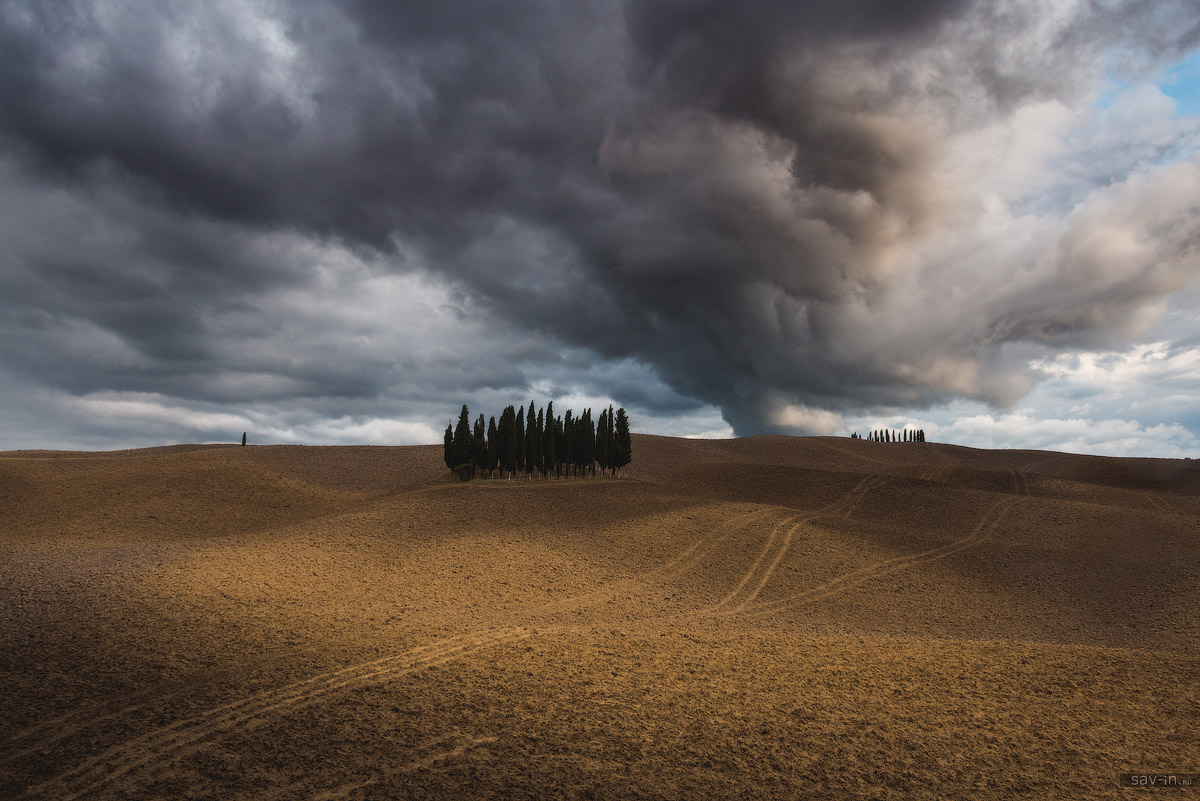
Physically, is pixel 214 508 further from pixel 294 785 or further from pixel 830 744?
pixel 830 744

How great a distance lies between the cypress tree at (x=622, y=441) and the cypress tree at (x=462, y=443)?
42.3 feet

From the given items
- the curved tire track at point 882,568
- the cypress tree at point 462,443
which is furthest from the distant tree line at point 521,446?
the curved tire track at point 882,568

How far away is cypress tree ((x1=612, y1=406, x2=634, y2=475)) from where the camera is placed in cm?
5344

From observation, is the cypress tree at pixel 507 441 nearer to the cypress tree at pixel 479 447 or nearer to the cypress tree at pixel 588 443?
the cypress tree at pixel 479 447

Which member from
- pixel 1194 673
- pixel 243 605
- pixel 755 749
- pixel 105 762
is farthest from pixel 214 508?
pixel 1194 673

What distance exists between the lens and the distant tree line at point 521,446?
47.6m

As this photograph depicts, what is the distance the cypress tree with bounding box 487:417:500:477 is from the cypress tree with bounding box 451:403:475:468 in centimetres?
137

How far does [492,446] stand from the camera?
4766 centimetres

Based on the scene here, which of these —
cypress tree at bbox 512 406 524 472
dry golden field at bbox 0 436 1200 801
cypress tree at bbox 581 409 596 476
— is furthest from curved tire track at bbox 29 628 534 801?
cypress tree at bbox 581 409 596 476

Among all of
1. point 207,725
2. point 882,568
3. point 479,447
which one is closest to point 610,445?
point 479,447

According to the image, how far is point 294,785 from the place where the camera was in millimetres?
8844

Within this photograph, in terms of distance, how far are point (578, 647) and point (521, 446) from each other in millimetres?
32583

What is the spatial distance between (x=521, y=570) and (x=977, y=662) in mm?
15999

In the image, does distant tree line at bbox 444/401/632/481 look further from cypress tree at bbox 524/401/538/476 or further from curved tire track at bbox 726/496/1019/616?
curved tire track at bbox 726/496/1019/616
